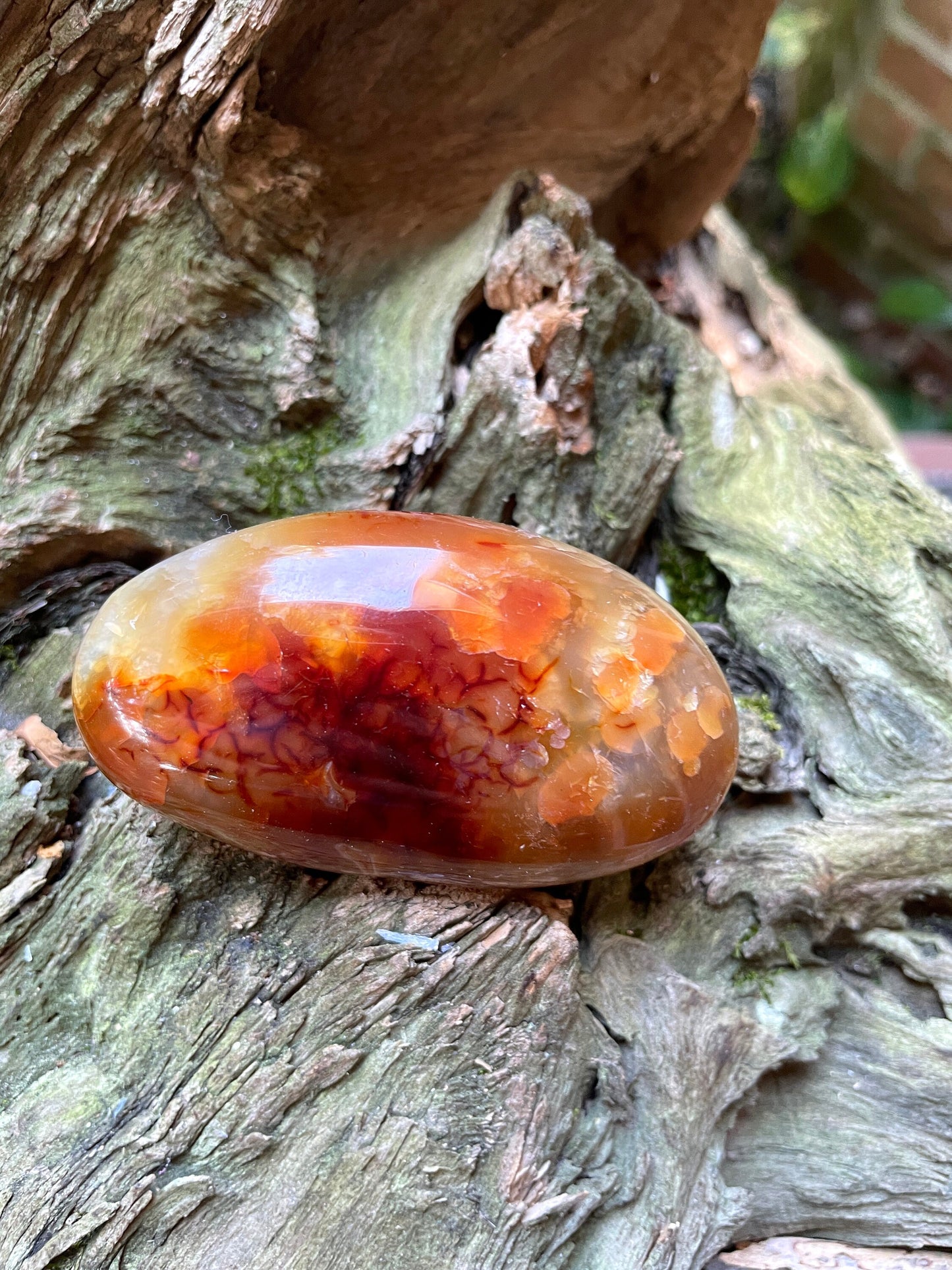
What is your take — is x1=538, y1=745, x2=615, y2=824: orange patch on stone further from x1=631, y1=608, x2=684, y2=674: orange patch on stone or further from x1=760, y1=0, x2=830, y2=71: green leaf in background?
x1=760, y1=0, x2=830, y2=71: green leaf in background

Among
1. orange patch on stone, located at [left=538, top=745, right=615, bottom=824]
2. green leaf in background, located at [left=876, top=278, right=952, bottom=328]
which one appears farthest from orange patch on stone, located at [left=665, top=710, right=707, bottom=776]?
green leaf in background, located at [left=876, top=278, right=952, bottom=328]

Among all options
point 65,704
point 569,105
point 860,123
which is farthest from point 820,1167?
point 860,123

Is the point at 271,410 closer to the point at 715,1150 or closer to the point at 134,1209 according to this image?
the point at 134,1209

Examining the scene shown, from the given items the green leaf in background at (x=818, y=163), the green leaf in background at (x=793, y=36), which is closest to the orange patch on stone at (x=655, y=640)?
the green leaf in background at (x=818, y=163)

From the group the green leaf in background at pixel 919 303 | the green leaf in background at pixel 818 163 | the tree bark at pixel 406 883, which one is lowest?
the tree bark at pixel 406 883

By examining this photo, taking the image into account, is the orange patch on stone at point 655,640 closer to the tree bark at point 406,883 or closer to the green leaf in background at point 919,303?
the tree bark at point 406,883
